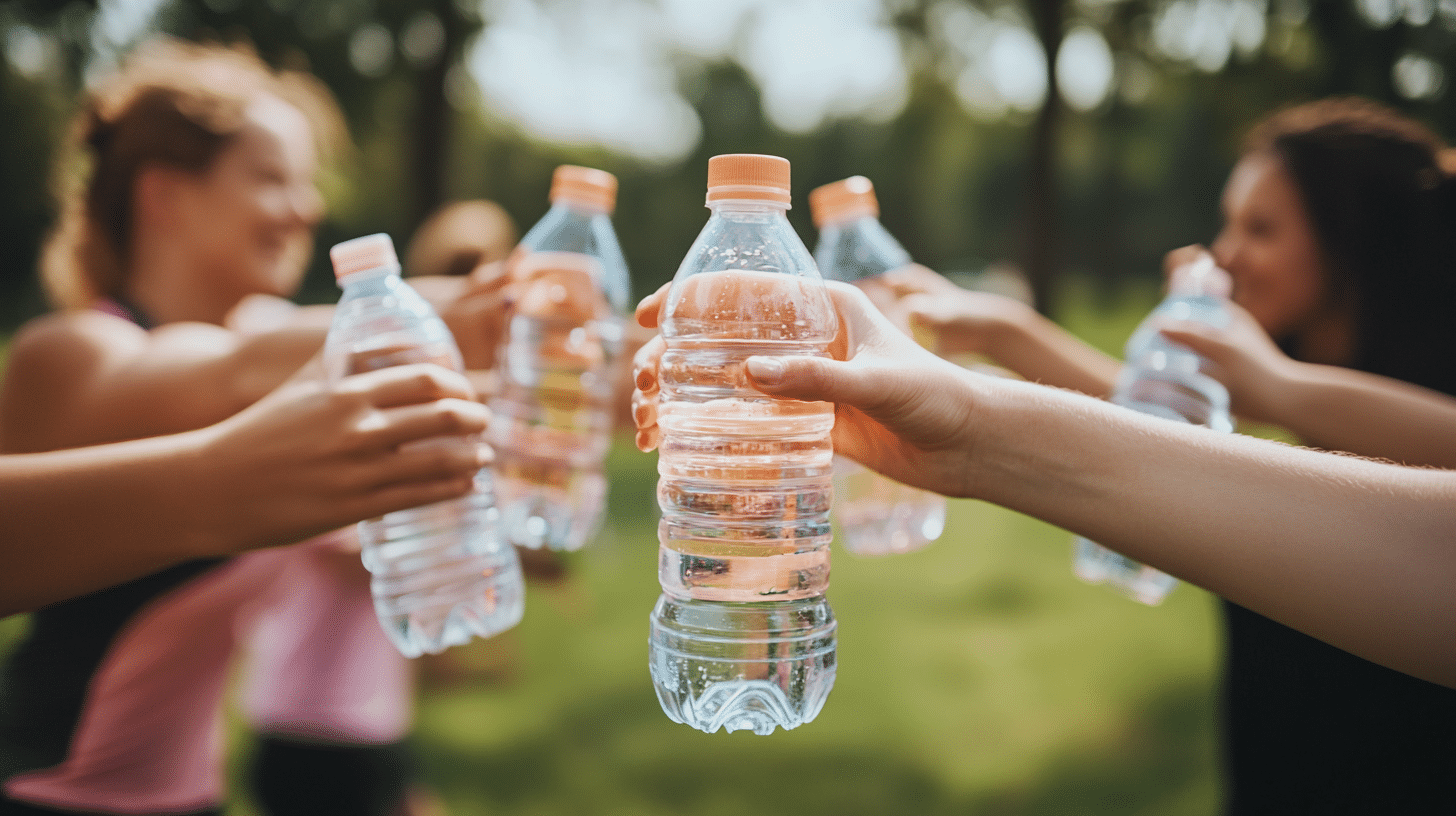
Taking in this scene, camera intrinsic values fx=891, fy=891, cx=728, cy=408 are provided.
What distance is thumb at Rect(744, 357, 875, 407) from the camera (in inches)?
46.4

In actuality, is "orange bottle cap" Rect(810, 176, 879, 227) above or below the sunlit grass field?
above

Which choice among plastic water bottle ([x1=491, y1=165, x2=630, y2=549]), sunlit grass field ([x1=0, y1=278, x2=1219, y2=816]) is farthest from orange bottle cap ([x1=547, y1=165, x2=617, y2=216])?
sunlit grass field ([x1=0, y1=278, x2=1219, y2=816])

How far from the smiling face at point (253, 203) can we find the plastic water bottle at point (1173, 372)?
2.42 m

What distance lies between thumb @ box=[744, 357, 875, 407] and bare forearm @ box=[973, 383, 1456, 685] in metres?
0.21

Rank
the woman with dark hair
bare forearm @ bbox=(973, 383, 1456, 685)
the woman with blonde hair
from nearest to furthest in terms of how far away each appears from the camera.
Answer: bare forearm @ bbox=(973, 383, 1456, 685) < the woman with dark hair < the woman with blonde hair

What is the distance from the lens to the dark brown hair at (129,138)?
2561mm

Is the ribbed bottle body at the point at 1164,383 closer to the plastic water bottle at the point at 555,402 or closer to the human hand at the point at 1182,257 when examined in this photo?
the human hand at the point at 1182,257

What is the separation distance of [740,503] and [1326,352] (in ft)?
6.63

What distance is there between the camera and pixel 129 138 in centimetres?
259

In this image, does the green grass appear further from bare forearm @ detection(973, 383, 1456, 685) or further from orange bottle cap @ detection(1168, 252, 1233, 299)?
bare forearm @ detection(973, 383, 1456, 685)

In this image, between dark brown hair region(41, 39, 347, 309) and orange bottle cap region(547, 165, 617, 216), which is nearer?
orange bottle cap region(547, 165, 617, 216)

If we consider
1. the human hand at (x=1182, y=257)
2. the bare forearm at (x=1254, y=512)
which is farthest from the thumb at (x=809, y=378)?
the human hand at (x=1182, y=257)

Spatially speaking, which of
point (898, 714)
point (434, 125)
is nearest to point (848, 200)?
point (898, 714)

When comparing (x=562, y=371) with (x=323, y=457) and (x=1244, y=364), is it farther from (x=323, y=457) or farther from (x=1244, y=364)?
(x=1244, y=364)
